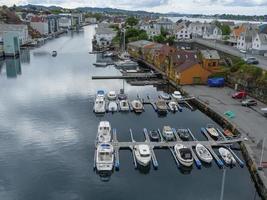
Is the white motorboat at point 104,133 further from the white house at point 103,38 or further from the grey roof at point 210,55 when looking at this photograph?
the white house at point 103,38

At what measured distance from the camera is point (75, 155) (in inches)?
902

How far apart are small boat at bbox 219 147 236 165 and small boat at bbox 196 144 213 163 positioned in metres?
0.90

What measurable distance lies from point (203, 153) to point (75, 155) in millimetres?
8938

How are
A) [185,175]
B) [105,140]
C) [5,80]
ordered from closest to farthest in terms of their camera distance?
1. [185,175]
2. [105,140]
3. [5,80]

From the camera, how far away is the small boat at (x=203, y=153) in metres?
21.5

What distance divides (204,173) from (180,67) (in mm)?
22308

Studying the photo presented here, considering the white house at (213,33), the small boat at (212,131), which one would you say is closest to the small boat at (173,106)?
the small boat at (212,131)

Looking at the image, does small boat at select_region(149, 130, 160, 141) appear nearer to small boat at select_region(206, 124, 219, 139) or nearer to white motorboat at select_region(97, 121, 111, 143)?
white motorboat at select_region(97, 121, 111, 143)

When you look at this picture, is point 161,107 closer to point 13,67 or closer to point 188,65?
point 188,65

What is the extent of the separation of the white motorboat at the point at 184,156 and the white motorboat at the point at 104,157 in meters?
4.47

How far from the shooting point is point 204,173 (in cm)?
2066

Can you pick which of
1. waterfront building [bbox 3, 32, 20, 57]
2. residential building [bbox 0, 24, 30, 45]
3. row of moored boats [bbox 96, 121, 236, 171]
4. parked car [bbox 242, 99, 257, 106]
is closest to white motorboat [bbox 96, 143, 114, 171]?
row of moored boats [bbox 96, 121, 236, 171]

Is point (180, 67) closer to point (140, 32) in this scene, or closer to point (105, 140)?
point (105, 140)

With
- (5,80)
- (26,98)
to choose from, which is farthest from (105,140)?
(5,80)
